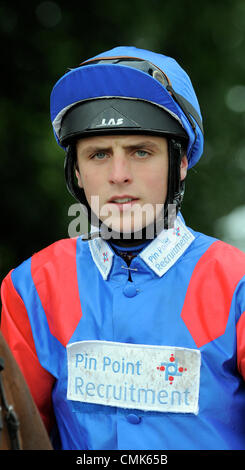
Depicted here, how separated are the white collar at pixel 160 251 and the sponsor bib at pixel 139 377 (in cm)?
32

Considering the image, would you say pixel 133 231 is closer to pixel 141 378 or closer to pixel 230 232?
pixel 141 378

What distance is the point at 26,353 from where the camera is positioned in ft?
8.88

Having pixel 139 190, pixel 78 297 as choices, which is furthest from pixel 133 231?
pixel 78 297

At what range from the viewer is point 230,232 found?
11.1m

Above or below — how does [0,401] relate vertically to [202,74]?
below

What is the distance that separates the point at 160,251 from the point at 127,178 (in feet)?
1.06

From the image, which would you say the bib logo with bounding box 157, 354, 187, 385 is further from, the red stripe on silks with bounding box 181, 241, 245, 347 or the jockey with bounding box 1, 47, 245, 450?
the red stripe on silks with bounding box 181, 241, 245, 347

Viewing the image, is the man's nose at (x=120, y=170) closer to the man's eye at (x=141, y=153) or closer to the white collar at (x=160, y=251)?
the man's eye at (x=141, y=153)

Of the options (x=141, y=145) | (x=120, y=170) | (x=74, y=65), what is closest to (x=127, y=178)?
(x=120, y=170)

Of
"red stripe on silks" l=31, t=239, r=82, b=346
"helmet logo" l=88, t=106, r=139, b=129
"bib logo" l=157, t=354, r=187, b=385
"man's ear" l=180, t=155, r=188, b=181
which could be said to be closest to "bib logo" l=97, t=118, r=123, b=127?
"helmet logo" l=88, t=106, r=139, b=129

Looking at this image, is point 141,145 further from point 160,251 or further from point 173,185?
point 160,251
